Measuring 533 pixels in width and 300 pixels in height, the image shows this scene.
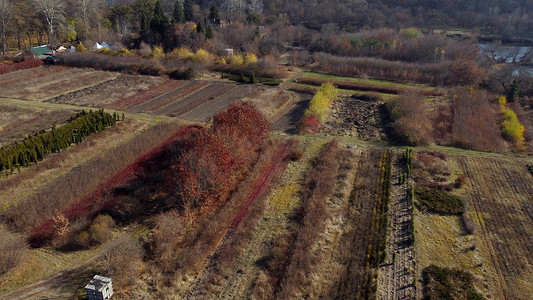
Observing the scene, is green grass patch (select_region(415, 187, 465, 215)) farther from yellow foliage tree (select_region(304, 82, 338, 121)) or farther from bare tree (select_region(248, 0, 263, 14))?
bare tree (select_region(248, 0, 263, 14))

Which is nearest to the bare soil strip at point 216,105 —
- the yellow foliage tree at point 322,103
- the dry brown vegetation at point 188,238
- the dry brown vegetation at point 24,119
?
the yellow foliage tree at point 322,103

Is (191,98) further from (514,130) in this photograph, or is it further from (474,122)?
(514,130)

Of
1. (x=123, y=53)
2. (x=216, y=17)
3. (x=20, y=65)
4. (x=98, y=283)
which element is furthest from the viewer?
(x=216, y=17)

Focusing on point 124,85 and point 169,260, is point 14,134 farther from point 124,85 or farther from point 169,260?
point 169,260

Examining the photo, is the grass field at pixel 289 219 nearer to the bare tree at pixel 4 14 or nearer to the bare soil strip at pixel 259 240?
the bare soil strip at pixel 259 240

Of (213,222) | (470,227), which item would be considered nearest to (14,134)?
(213,222)

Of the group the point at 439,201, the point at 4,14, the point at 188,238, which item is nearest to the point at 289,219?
the point at 188,238
